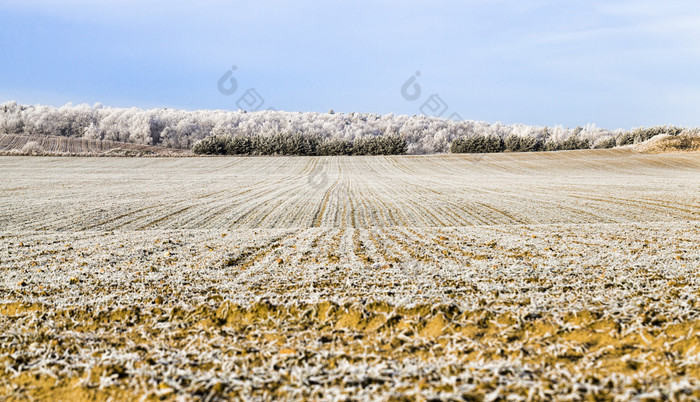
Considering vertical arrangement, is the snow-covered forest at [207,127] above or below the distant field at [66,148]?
above

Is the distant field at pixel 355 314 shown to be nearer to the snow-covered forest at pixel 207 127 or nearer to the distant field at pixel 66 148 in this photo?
the distant field at pixel 66 148

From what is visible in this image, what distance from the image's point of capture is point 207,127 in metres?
127

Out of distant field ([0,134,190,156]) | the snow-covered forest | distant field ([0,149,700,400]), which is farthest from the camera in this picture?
the snow-covered forest

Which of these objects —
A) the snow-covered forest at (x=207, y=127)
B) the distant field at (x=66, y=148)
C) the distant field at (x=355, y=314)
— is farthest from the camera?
the snow-covered forest at (x=207, y=127)

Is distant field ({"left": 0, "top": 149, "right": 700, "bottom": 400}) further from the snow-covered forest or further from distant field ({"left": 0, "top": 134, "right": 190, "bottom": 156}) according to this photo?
the snow-covered forest

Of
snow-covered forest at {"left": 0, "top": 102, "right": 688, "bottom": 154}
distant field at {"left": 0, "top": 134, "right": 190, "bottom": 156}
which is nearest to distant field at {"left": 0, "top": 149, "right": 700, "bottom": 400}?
distant field at {"left": 0, "top": 134, "right": 190, "bottom": 156}

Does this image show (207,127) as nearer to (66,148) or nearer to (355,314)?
(66,148)

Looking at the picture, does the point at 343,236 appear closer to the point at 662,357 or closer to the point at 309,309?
the point at 309,309

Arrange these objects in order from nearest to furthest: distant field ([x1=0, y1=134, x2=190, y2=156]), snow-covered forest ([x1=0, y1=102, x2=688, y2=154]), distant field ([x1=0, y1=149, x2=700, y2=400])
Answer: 1. distant field ([x1=0, y1=149, x2=700, y2=400])
2. distant field ([x1=0, y1=134, x2=190, y2=156])
3. snow-covered forest ([x1=0, y1=102, x2=688, y2=154])

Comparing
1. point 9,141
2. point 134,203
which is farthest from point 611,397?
point 9,141

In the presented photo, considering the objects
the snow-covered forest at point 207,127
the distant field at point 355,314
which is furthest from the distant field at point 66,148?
the distant field at point 355,314

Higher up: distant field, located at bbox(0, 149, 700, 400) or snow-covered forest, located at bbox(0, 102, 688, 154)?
snow-covered forest, located at bbox(0, 102, 688, 154)

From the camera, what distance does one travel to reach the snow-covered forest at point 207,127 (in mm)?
115000

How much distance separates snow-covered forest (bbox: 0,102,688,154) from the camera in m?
115
